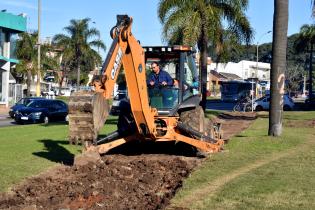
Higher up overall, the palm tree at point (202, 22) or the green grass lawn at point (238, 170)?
the palm tree at point (202, 22)

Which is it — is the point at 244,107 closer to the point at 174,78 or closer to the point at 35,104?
the point at 35,104

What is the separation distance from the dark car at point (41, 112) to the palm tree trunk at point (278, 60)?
16651mm

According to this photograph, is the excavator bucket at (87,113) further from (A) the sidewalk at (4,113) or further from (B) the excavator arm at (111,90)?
(A) the sidewalk at (4,113)

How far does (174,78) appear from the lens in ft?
45.3

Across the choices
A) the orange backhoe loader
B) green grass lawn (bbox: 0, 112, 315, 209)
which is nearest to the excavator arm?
the orange backhoe loader

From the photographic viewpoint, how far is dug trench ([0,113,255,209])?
8.37 metres

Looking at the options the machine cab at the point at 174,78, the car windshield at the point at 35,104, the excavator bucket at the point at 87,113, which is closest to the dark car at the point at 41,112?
the car windshield at the point at 35,104

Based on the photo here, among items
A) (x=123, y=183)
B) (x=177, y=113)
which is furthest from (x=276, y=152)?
(x=123, y=183)

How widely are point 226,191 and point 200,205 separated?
41.6 inches

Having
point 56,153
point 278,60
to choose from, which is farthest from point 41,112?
point 278,60

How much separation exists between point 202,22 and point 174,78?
15.4m

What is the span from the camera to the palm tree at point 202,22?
28.4 meters

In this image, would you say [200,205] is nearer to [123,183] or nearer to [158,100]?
[123,183]

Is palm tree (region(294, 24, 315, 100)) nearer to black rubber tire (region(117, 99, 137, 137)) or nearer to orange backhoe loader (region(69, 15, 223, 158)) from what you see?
orange backhoe loader (region(69, 15, 223, 158))
